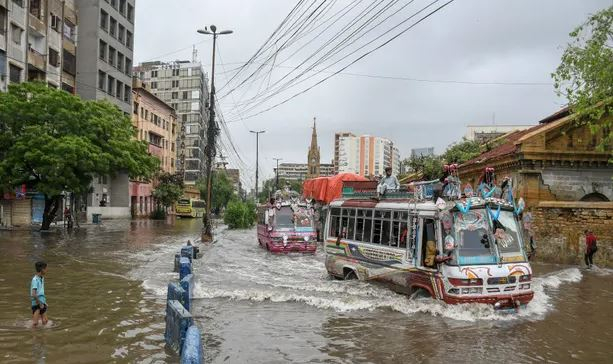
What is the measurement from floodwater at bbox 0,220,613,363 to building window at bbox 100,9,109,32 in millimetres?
42562

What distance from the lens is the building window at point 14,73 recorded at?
127ft

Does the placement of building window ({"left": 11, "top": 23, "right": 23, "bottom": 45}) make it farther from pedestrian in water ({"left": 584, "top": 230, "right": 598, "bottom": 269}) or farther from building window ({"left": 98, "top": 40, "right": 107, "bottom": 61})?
pedestrian in water ({"left": 584, "top": 230, "right": 598, "bottom": 269})

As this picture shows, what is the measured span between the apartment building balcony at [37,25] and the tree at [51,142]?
40.6ft

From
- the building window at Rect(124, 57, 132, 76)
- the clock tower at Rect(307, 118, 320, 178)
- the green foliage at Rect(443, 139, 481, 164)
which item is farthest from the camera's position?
the clock tower at Rect(307, 118, 320, 178)

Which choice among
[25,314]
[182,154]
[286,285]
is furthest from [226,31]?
[182,154]

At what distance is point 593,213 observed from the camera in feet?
73.7

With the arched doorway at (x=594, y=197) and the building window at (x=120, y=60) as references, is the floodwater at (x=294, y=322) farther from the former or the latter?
the building window at (x=120, y=60)

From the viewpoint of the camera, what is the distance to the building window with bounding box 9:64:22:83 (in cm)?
3878

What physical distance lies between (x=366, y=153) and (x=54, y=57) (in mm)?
95030

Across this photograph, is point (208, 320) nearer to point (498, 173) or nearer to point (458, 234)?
point (458, 234)

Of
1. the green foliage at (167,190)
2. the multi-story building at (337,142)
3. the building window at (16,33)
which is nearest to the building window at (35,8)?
the building window at (16,33)

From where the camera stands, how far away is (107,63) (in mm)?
55344

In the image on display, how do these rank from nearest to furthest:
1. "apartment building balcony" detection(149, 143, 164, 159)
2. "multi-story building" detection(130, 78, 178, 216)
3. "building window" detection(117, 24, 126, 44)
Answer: "building window" detection(117, 24, 126, 44)
"multi-story building" detection(130, 78, 178, 216)
"apartment building balcony" detection(149, 143, 164, 159)

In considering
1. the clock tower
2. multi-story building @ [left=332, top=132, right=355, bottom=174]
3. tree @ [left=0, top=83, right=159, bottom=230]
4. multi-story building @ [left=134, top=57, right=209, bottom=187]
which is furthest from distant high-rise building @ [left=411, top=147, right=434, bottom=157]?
multi-story building @ [left=332, top=132, right=355, bottom=174]
